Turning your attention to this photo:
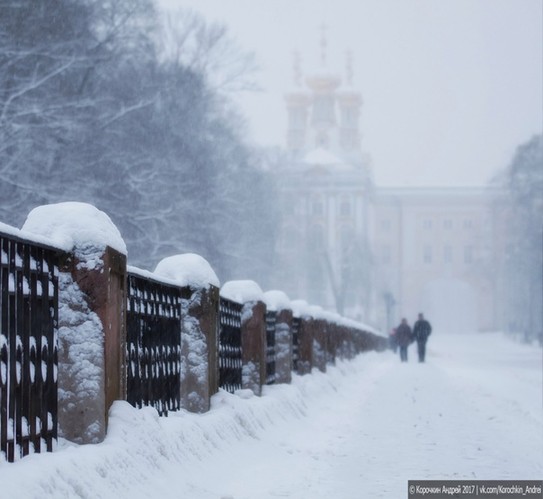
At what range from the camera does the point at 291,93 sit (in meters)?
164

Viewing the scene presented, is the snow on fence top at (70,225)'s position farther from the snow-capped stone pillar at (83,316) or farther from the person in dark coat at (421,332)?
the person in dark coat at (421,332)

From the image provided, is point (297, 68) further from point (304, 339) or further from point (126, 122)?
point (304, 339)

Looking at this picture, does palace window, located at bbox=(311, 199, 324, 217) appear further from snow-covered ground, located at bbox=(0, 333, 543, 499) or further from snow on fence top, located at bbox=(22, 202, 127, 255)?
snow on fence top, located at bbox=(22, 202, 127, 255)

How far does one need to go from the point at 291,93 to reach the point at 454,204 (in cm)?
2214

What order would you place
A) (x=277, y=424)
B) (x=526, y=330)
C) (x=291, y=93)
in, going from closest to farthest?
(x=277, y=424), (x=526, y=330), (x=291, y=93)

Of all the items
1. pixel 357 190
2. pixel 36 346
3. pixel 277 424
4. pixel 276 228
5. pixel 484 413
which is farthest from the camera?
pixel 357 190

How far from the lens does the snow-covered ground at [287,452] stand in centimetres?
661

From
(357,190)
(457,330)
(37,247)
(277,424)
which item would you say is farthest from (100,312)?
(457,330)

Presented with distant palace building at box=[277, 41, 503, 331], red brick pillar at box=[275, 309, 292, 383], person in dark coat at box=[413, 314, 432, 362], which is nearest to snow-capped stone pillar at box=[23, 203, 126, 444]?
red brick pillar at box=[275, 309, 292, 383]

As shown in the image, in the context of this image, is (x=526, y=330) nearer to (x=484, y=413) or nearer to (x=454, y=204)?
(x=484, y=413)

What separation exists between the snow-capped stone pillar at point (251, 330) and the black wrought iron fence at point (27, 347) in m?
6.61

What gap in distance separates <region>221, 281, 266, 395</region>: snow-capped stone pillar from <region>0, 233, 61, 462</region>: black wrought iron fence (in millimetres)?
6615

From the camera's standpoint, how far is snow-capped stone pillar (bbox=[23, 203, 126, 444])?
723 centimetres

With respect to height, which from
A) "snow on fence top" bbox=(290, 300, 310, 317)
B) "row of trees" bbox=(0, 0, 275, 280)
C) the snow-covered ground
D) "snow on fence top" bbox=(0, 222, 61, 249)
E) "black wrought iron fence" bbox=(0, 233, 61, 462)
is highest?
"row of trees" bbox=(0, 0, 275, 280)
